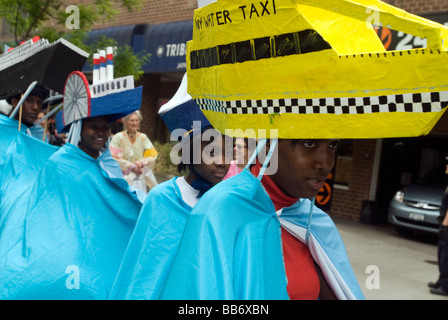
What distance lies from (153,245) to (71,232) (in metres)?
1.65

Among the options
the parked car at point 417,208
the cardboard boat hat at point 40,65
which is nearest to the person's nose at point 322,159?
the cardboard boat hat at point 40,65

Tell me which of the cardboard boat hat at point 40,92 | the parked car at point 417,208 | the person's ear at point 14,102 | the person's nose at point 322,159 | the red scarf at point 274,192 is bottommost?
the parked car at point 417,208

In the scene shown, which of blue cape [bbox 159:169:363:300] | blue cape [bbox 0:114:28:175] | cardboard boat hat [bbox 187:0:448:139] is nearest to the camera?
cardboard boat hat [bbox 187:0:448:139]

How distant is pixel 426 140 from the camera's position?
1354 centimetres

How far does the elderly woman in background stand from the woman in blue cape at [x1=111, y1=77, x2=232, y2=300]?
3670 millimetres

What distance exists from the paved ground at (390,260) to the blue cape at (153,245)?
3064mm

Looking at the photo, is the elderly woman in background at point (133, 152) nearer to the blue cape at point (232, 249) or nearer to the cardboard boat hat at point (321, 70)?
the cardboard boat hat at point (321, 70)

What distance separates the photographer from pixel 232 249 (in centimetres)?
202

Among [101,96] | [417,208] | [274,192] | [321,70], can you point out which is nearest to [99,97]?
[101,96]

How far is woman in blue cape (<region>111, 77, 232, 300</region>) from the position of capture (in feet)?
9.72

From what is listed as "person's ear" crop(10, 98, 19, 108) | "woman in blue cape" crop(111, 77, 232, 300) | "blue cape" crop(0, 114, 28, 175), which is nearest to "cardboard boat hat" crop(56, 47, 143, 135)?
"woman in blue cape" crop(111, 77, 232, 300)

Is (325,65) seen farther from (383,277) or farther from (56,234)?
(383,277)

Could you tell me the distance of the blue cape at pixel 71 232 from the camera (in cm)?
446

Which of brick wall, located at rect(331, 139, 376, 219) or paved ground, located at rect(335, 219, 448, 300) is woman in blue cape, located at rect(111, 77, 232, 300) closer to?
paved ground, located at rect(335, 219, 448, 300)
